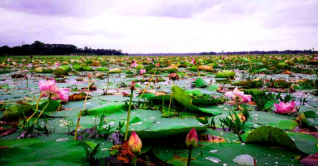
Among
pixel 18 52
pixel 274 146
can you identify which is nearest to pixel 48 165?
pixel 274 146

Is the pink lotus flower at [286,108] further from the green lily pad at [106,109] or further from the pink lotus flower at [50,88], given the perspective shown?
the pink lotus flower at [50,88]

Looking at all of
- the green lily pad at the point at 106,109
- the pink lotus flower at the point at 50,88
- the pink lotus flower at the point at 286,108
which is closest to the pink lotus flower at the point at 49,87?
the pink lotus flower at the point at 50,88

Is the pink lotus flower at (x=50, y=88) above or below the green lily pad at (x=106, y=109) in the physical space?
above

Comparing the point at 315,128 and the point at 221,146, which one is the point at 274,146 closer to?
the point at 221,146

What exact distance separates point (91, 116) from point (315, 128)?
158cm

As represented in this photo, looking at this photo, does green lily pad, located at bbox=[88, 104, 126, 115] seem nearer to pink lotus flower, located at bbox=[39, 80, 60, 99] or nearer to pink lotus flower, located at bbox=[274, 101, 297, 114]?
pink lotus flower, located at bbox=[39, 80, 60, 99]

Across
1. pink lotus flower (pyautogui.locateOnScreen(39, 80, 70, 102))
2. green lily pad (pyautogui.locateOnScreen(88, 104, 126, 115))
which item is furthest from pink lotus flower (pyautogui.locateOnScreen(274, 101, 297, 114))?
pink lotus flower (pyautogui.locateOnScreen(39, 80, 70, 102))

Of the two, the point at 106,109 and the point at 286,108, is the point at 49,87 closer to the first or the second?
the point at 106,109

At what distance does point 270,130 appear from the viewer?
923mm

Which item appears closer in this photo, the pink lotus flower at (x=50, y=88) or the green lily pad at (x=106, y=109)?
the pink lotus flower at (x=50, y=88)

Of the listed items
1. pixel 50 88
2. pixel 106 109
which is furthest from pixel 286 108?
pixel 50 88

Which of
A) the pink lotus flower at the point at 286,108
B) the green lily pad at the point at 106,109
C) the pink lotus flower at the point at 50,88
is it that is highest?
the pink lotus flower at the point at 50,88

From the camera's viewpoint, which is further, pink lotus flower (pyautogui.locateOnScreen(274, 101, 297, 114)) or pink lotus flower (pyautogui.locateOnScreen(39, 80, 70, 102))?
pink lotus flower (pyautogui.locateOnScreen(274, 101, 297, 114))

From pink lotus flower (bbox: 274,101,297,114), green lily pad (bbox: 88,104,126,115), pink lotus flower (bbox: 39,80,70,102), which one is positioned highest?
pink lotus flower (bbox: 39,80,70,102)
